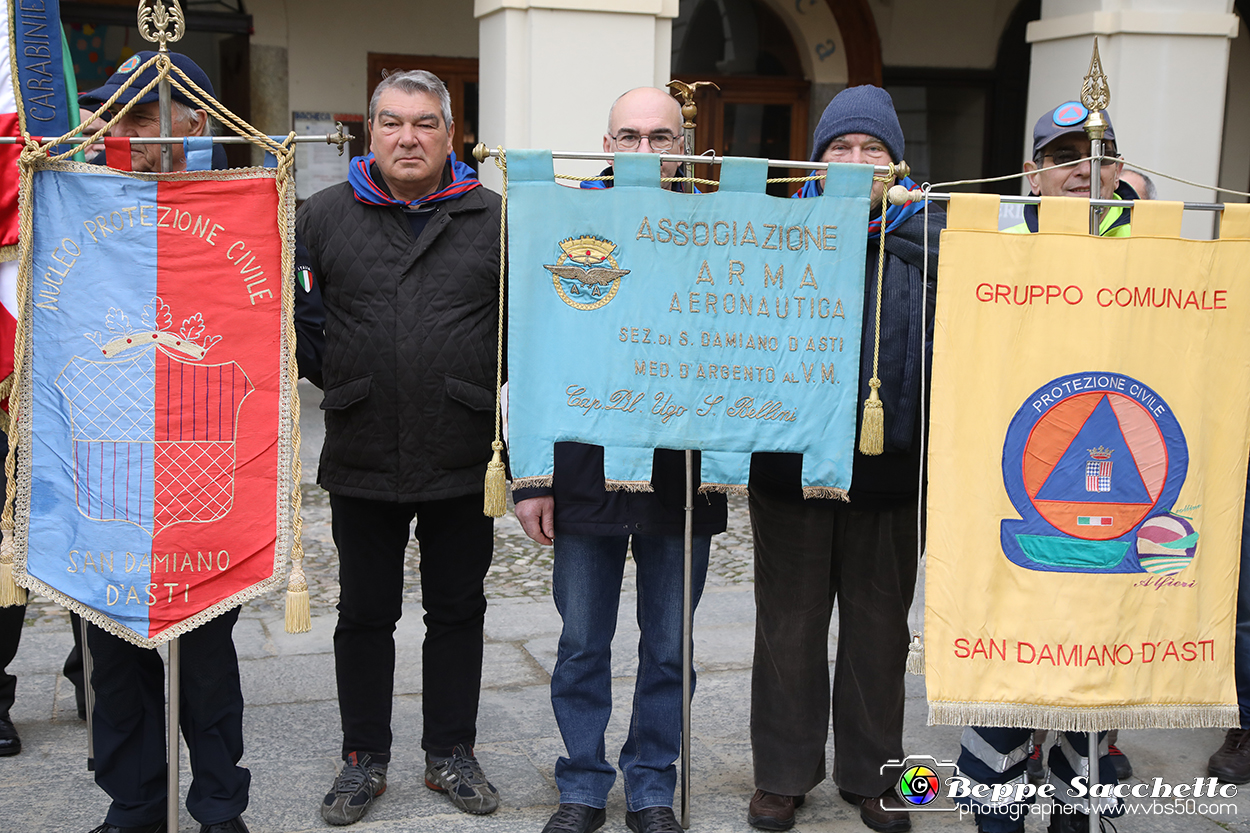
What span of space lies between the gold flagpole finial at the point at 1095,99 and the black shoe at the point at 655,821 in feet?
6.92

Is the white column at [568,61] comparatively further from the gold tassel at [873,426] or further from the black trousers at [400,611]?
the gold tassel at [873,426]

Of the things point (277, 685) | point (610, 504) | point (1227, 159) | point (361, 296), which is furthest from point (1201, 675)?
point (1227, 159)

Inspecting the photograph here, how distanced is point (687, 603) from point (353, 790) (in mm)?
1110

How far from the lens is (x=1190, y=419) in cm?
288

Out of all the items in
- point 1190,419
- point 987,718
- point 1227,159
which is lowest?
point 987,718

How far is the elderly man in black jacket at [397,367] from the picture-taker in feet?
10.7

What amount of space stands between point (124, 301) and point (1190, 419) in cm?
259

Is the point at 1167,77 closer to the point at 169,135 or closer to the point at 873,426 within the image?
the point at 873,426

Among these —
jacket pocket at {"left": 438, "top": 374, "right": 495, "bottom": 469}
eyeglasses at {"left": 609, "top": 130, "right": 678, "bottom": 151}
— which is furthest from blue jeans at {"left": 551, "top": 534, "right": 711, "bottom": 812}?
eyeglasses at {"left": 609, "top": 130, "right": 678, "bottom": 151}

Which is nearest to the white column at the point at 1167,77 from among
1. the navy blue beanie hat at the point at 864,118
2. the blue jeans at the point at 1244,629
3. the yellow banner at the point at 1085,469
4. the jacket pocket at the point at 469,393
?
the blue jeans at the point at 1244,629

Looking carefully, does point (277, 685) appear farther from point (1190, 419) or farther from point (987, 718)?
point (1190, 419)

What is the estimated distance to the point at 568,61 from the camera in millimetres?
6734

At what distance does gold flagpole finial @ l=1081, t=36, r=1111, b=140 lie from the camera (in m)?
2.85

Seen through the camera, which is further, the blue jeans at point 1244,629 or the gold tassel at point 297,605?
the blue jeans at point 1244,629
